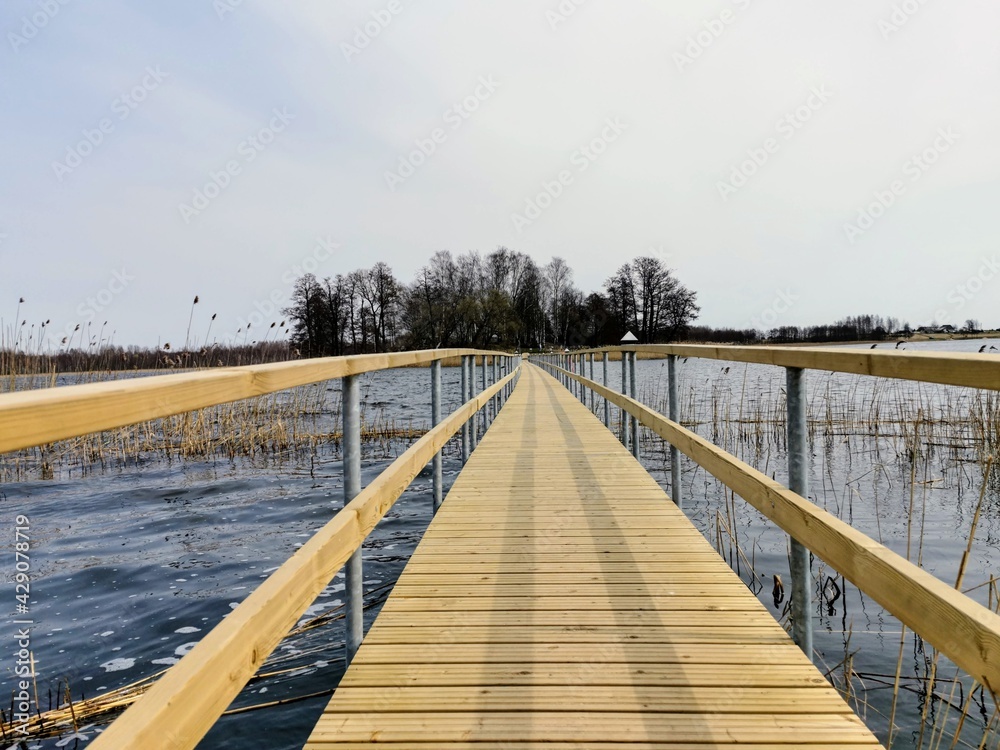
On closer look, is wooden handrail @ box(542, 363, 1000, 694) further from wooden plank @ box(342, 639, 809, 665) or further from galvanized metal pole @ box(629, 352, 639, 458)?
galvanized metal pole @ box(629, 352, 639, 458)

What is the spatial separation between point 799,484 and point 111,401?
193cm

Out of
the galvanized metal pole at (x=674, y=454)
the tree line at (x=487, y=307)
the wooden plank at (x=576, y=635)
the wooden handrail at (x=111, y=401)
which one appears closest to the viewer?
the wooden handrail at (x=111, y=401)

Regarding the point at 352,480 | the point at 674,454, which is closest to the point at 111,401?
the point at 352,480

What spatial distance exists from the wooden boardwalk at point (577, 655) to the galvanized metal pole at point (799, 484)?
0.07 metres

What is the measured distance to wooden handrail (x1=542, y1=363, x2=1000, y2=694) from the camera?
930 mm

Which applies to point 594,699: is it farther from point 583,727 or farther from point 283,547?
point 283,547

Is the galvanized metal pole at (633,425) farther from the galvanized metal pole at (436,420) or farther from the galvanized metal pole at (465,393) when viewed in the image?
the galvanized metal pole at (436,420)

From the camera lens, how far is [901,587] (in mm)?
1135

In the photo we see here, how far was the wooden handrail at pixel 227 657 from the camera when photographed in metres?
0.77

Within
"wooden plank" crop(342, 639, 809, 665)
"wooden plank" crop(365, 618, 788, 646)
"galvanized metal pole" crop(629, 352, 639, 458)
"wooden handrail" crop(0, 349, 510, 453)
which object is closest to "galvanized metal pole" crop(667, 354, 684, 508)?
"galvanized metal pole" crop(629, 352, 639, 458)

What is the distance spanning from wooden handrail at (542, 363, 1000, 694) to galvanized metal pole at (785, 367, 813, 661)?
5.0 inches

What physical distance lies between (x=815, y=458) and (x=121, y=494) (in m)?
10.0

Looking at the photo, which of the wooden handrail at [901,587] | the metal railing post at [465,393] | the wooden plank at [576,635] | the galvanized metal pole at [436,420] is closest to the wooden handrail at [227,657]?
the wooden plank at [576,635]

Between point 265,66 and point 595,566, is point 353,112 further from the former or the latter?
point 595,566
